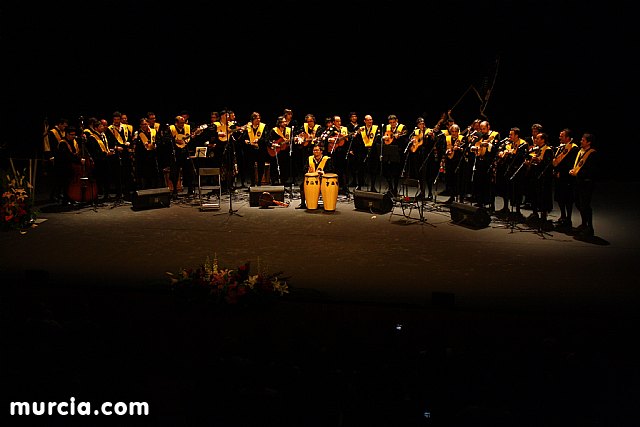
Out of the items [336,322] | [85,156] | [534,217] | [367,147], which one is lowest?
[336,322]

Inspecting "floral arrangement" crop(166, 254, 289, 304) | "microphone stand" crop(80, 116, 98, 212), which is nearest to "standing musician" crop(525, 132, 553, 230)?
"floral arrangement" crop(166, 254, 289, 304)

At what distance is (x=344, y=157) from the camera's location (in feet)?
51.1

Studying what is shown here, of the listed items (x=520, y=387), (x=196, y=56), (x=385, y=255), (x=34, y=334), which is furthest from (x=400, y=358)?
(x=196, y=56)

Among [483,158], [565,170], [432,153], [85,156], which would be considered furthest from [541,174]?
[85,156]

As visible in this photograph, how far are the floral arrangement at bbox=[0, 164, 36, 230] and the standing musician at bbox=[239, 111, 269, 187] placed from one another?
587 cm

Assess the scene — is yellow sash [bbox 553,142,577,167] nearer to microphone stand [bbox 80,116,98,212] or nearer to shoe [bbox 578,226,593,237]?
shoe [bbox 578,226,593,237]

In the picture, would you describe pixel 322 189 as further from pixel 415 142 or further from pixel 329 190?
pixel 415 142

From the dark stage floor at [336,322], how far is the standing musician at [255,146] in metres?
3.89

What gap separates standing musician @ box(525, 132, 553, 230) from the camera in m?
11.1

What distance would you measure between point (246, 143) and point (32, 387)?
497 inches

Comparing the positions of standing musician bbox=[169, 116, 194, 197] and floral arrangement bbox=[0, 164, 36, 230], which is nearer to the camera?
floral arrangement bbox=[0, 164, 36, 230]

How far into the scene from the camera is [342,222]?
38.6ft

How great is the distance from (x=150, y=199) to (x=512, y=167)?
24.4 feet

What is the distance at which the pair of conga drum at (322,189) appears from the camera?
42.0 feet
